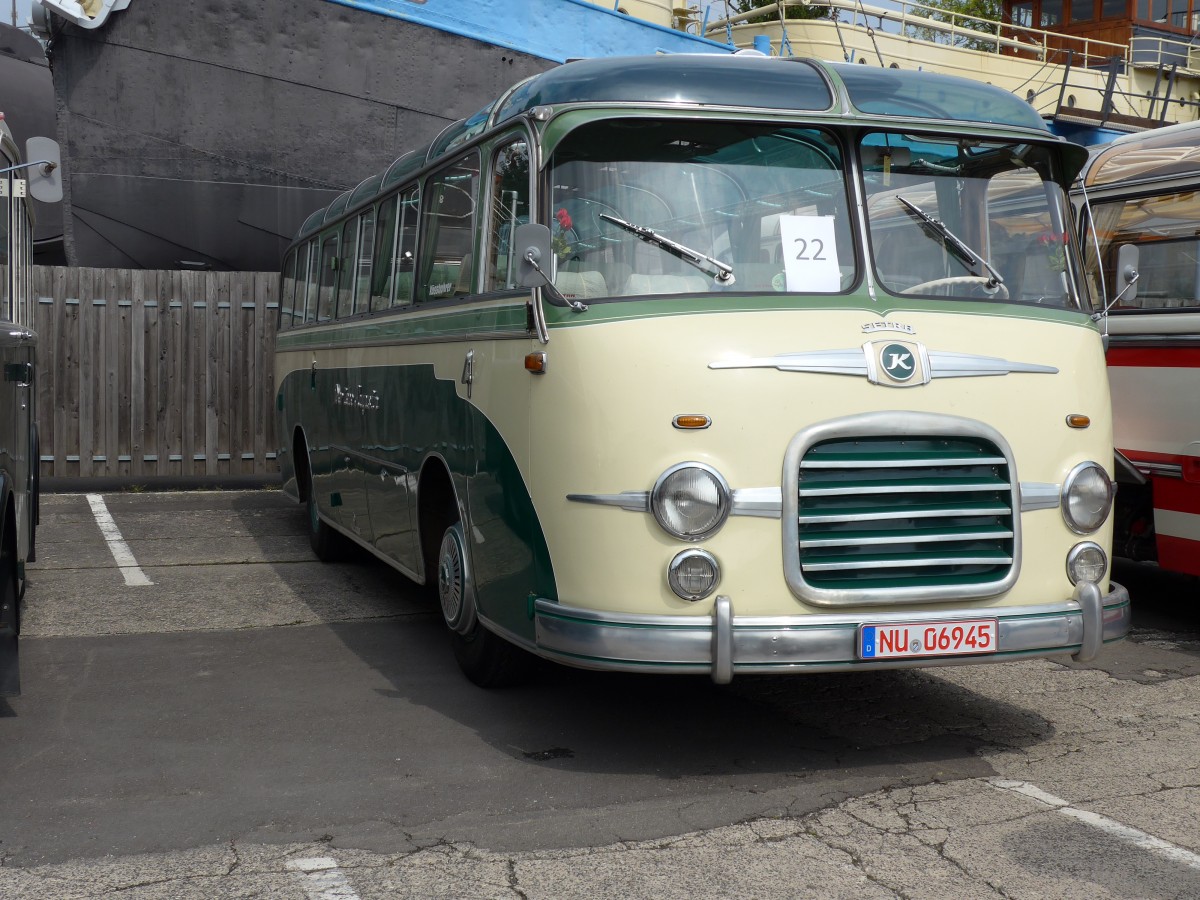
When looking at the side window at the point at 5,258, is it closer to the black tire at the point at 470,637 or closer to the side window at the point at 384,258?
the side window at the point at 384,258

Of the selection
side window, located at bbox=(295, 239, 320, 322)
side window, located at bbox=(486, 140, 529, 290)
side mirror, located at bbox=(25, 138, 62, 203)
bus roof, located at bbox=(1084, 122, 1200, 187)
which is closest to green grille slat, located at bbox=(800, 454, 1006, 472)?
side window, located at bbox=(486, 140, 529, 290)

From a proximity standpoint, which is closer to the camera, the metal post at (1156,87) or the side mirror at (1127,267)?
the side mirror at (1127,267)

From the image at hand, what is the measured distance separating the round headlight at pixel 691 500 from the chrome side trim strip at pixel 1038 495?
1192 millimetres

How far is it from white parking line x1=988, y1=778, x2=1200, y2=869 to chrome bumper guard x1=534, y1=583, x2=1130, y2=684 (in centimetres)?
47

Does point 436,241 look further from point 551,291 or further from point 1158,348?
point 1158,348

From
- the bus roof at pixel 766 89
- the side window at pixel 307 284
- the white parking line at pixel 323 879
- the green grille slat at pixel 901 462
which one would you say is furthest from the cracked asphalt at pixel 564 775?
the side window at pixel 307 284

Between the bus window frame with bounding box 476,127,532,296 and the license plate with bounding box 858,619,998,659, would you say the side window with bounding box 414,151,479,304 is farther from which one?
the license plate with bounding box 858,619,998,659

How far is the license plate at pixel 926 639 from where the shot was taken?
479cm

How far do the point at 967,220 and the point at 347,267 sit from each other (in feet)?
15.5

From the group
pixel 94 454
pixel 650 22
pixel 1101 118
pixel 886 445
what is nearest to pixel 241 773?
pixel 886 445

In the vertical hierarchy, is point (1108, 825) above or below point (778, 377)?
below

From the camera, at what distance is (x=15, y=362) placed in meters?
6.31

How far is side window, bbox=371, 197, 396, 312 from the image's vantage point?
25.3ft

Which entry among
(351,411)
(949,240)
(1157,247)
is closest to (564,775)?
(949,240)
